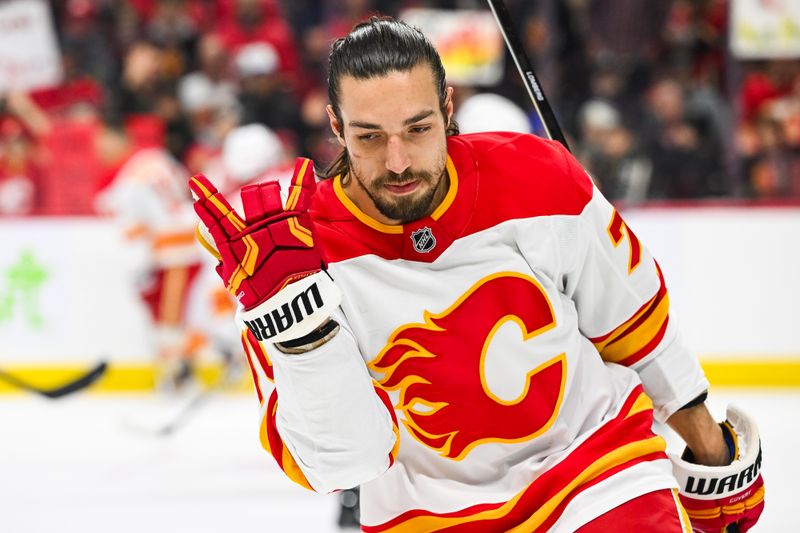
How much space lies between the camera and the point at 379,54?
63.5 inches

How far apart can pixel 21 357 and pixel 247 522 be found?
2.43 meters

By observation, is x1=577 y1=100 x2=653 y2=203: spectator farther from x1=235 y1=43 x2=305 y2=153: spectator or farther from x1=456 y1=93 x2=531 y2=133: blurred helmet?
x1=456 y1=93 x2=531 y2=133: blurred helmet

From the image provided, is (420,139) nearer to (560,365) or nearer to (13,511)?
(560,365)

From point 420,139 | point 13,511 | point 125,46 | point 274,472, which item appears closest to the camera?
point 420,139

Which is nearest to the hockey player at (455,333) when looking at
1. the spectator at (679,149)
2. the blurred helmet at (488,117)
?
the blurred helmet at (488,117)

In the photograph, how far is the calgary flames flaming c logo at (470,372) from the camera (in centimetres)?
167

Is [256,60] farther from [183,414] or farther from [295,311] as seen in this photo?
[295,311]

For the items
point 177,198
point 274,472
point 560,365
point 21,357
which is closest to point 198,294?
point 177,198

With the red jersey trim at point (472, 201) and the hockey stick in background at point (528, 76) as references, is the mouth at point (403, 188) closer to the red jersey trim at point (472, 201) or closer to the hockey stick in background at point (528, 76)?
the red jersey trim at point (472, 201)

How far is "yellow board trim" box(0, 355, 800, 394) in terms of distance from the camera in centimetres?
523

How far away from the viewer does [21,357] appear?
575 cm

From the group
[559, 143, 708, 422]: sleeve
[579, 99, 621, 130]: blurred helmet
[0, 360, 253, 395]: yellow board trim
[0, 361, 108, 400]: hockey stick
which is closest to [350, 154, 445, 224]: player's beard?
[559, 143, 708, 422]: sleeve

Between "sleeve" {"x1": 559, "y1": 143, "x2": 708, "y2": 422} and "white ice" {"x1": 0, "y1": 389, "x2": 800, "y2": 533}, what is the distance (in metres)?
1.64

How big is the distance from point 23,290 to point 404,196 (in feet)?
14.8
